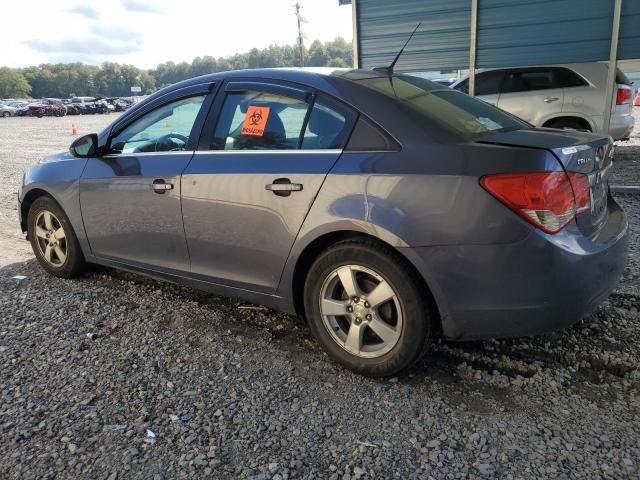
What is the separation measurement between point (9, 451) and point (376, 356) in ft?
5.84

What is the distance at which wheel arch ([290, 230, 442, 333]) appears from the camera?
267 cm

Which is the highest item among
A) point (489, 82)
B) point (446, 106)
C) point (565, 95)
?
point (446, 106)

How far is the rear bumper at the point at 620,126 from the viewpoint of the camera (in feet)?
29.2

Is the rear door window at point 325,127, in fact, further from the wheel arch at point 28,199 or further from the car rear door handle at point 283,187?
the wheel arch at point 28,199

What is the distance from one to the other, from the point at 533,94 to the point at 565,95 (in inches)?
20.1

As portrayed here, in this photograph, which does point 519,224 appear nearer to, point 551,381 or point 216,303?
point 551,381

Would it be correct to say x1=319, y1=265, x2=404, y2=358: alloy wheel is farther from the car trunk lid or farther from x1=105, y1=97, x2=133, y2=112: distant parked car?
x1=105, y1=97, x2=133, y2=112: distant parked car

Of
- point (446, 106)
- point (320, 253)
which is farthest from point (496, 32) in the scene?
point (320, 253)

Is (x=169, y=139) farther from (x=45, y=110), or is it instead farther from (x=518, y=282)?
(x=45, y=110)

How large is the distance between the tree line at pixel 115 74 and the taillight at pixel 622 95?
9279 cm

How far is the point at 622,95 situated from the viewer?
352 inches

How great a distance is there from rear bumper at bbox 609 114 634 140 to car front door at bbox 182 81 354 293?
7680 mm

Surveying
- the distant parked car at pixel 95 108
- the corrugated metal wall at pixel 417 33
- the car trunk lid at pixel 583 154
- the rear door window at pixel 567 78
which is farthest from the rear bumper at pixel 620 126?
the distant parked car at pixel 95 108

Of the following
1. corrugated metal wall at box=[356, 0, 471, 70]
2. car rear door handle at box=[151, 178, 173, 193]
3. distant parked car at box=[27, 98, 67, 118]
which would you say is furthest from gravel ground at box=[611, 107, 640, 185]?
→ distant parked car at box=[27, 98, 67, 118]
